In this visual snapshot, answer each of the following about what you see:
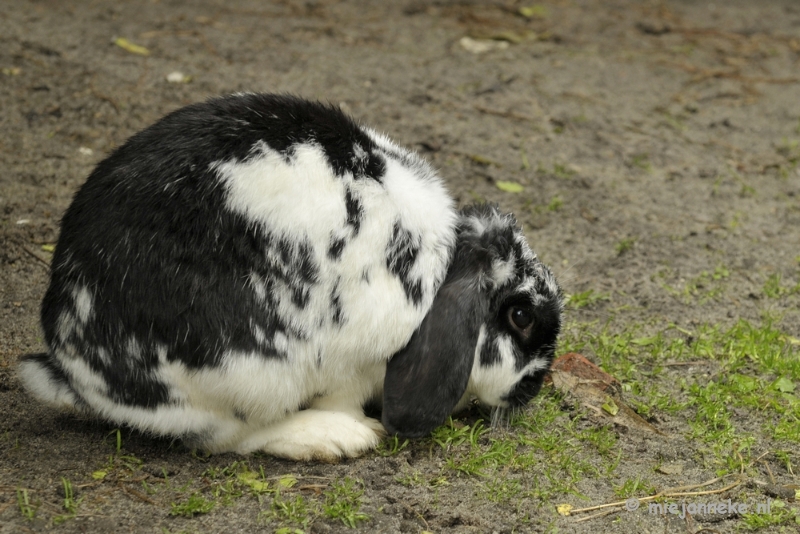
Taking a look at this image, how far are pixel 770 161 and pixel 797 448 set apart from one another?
10.8ft

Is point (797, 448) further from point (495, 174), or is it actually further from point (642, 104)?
point (642, 104)

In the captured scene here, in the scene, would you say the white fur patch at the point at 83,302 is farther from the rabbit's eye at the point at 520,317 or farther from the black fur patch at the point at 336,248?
the rabbit's eye at the point at 520,317

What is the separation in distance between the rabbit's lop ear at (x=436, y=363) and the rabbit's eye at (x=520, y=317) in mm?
236

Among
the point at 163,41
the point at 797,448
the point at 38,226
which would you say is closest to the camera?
the point at 797,448

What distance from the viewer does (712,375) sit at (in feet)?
13.1

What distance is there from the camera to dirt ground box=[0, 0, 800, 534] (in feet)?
10.2

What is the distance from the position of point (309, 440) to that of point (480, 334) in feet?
2.53

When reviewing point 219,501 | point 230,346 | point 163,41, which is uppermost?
point 163,41

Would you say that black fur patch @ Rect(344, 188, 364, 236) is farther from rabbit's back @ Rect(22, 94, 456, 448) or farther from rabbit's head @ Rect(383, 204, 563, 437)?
rabbit's head @ Rect(383, 204, 563, 437)

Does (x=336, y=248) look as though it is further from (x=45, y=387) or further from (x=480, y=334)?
(x=45, y=387)

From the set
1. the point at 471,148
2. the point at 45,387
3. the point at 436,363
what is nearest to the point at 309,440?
the point at 436,363

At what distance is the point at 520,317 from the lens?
353 cm

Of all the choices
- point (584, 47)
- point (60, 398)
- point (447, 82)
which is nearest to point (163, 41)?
point (447, 82)

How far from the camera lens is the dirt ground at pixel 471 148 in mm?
3121
